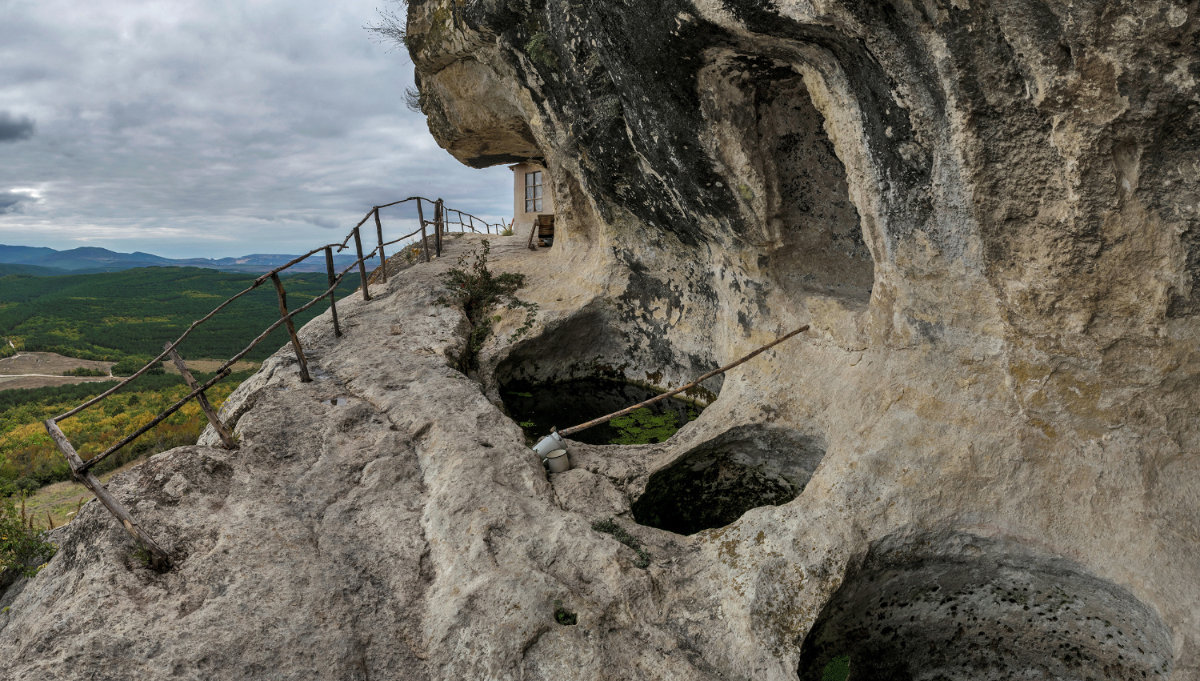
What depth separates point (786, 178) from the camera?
22.2 feet

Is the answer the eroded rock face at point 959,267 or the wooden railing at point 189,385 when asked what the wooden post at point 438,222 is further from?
the eroded rock face at point 959,267

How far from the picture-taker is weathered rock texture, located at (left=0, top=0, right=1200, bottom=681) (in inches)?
140

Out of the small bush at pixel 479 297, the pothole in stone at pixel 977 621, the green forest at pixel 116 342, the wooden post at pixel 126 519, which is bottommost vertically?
the green forest at pixel 116 342

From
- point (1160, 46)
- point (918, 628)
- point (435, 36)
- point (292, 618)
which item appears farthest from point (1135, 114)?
point (435, 36)

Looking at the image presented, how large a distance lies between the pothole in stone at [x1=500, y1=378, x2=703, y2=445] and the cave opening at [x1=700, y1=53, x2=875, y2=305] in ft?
8.74

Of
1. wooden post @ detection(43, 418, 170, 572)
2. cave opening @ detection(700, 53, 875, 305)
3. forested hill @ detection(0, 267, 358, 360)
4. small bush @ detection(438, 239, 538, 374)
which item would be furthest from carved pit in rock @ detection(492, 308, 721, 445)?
forested hill @ detection(0, 267, 358, 360)

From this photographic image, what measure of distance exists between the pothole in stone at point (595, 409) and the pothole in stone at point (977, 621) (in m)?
3.72

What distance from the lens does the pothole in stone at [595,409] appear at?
A: 8.77 m

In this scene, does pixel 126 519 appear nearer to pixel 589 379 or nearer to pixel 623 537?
pixel 623 537

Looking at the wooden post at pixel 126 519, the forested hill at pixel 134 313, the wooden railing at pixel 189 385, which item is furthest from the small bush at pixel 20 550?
the forested hill at pixel 134 313

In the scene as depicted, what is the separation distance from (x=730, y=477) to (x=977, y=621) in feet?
8.37

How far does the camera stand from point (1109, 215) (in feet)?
12.1

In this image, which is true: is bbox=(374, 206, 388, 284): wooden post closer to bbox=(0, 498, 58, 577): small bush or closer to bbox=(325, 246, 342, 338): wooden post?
bbox=(325, 246, 342, 338): wooden post

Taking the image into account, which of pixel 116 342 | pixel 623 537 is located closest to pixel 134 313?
pixel 116 342
